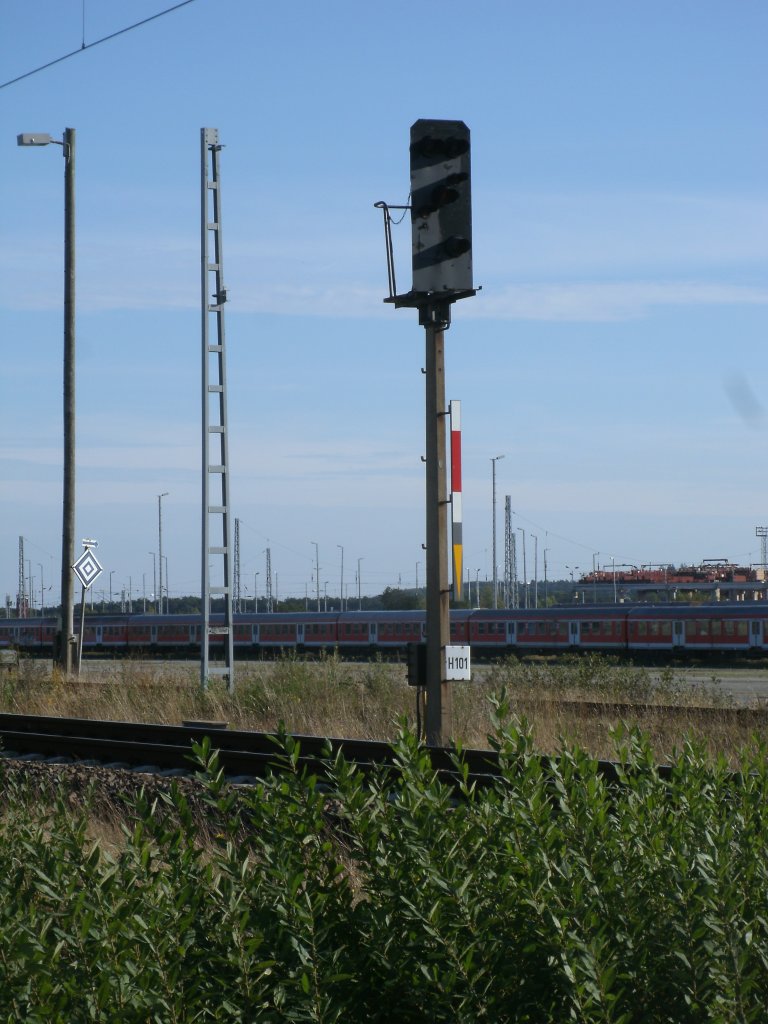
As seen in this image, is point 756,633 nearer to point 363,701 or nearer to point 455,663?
point 363,701

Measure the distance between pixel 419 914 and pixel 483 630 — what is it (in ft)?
129

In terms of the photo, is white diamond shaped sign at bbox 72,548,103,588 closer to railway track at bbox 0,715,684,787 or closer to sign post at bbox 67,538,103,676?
sign post at bbox 67,538,103,676

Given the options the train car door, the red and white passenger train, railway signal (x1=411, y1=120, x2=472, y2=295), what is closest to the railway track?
railway signal (x1=411, y1=120, x2=472, y2=295)

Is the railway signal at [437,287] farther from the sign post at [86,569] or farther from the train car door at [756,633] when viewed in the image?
the train car door at [756,633]

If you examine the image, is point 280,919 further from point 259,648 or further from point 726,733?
point 259,648

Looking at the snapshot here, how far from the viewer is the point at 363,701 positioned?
1800 cm

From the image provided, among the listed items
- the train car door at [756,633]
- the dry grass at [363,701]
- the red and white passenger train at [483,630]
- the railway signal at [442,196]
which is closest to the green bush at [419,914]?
the railway signal at [442,196]

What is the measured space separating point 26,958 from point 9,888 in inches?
26.5

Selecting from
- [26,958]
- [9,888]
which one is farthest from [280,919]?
[9,888]

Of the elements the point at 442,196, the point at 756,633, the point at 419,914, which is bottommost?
the point at 756,633

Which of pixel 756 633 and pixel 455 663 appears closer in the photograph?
pixel 455 663

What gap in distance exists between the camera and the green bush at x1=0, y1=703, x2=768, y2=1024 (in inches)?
146

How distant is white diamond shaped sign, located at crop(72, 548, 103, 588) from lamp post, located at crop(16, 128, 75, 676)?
18cm

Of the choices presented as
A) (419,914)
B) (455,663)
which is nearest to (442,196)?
(455,663)
